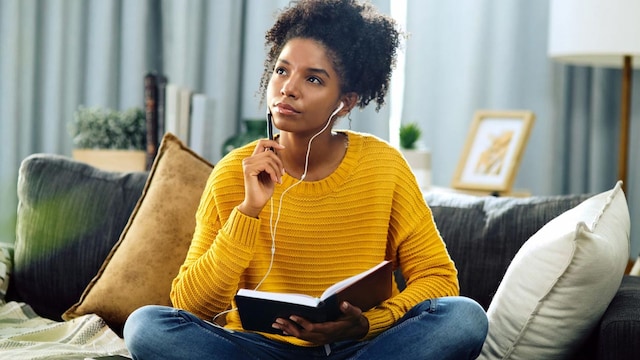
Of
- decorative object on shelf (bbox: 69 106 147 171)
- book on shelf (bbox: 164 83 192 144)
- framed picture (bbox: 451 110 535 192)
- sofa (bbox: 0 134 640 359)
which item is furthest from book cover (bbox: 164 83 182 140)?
framed picture (bbox: 451 110 535 192)

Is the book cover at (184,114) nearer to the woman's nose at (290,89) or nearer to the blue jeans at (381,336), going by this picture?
the woman's nose at (290,89)

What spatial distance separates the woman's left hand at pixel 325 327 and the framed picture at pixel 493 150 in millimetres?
1305

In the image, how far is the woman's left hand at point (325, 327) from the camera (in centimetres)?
149

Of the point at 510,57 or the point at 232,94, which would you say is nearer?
the point at 510,57

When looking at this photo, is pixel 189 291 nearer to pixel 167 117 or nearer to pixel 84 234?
pixel 84 234

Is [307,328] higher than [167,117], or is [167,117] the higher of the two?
[167,117]

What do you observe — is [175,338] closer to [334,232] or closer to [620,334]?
[334,232]

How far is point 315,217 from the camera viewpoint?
5.82ft

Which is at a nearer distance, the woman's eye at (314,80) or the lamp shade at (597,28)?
the woman's eye at (314,80)

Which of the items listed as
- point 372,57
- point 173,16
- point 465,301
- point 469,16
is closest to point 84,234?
point 372,57

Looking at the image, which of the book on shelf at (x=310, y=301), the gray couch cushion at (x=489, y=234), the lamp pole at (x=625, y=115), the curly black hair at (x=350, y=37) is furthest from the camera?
the lamp pole at (x=625, y=115)

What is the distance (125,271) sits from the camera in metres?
2.12

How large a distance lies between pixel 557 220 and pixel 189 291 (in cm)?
73

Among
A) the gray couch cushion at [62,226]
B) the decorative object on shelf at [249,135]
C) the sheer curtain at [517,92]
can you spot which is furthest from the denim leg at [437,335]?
the sheer curtain at [517,92]
